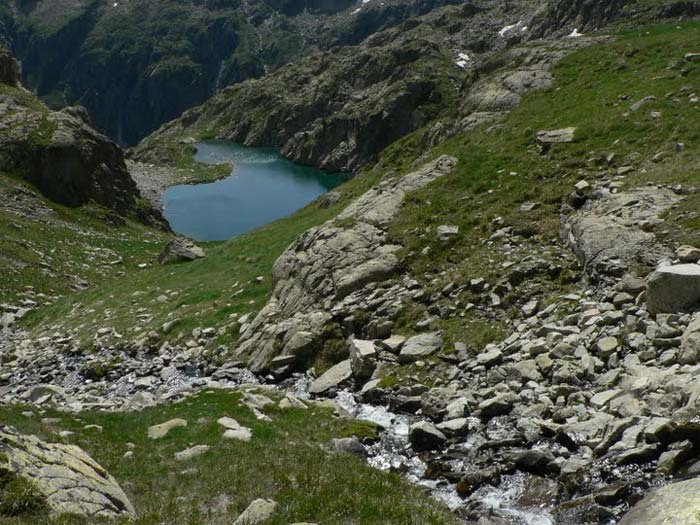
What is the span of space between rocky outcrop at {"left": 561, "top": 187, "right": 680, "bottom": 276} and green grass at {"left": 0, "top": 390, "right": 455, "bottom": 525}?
32.2 ft

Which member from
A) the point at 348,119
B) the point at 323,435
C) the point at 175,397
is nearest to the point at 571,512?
the point at 323,435

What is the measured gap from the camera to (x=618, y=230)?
19.8 metres

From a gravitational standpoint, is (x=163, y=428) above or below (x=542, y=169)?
below

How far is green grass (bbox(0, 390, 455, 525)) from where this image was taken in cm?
1074

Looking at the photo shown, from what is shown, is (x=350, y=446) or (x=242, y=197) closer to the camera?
(x=350, y=446)

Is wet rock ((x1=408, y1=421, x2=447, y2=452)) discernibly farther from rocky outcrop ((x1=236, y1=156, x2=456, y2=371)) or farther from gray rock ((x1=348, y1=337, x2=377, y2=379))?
rocky outcrop ((x1=236, y1=156, x2=456, y2=371))

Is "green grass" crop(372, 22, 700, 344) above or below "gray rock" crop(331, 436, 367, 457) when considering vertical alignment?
above

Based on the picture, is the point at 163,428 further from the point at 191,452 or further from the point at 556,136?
the point at 556,136

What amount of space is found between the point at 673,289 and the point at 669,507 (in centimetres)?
766

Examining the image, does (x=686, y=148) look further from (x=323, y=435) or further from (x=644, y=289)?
(x=323, y=435)

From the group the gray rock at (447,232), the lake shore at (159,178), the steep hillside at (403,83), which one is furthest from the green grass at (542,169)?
the lake shore at (159,178)

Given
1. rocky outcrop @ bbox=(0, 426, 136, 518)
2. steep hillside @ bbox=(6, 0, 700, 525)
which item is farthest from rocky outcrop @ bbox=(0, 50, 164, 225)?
rocky outcrop @ bbox=(0, 426, 136, 518)

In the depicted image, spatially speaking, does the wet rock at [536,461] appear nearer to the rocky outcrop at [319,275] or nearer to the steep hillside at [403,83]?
the rocky outcrop at [319,275]

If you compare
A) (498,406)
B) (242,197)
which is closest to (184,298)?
(498,406)
